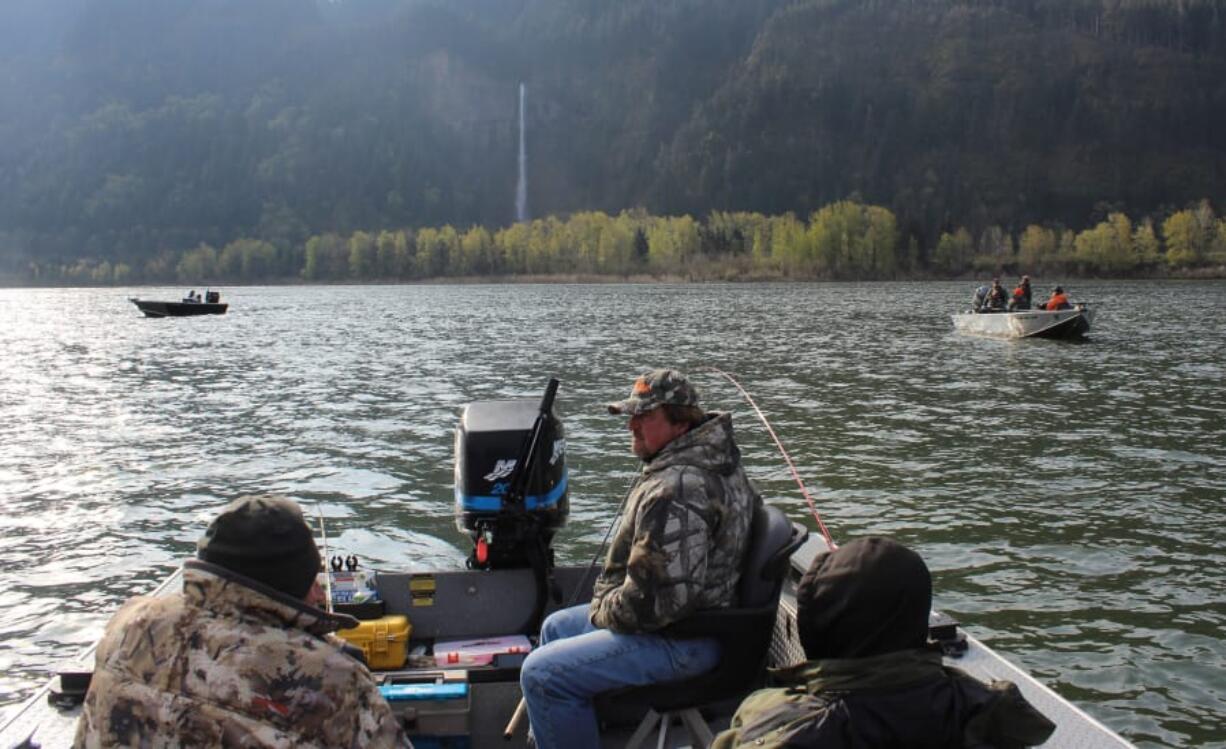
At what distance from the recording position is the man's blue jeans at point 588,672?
4426mm

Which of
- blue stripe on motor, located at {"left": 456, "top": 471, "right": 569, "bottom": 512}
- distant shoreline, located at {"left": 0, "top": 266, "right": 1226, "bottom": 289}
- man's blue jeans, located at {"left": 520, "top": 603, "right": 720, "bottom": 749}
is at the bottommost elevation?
man's blue jeans, located at {"left": 520, "top": 603, "right": 720, "bottom": 749}

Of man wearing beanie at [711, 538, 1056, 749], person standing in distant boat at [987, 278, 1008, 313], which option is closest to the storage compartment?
man wearing beanie at [711, 538, 1056, 749]

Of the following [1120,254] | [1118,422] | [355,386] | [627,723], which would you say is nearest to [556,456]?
[627,723]

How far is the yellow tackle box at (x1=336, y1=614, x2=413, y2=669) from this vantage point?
5852mm

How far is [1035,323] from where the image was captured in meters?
37.4

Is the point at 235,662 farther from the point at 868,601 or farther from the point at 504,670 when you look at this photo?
the point at 504,670

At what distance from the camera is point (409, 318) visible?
64.5m

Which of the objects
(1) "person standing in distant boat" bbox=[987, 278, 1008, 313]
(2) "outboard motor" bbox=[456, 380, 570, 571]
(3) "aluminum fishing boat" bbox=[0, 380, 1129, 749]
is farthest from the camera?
(1) "person standing in distant boat" bbox=[987, 278, 1008, 313]

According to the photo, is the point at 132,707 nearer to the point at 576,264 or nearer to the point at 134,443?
the point at 134,443

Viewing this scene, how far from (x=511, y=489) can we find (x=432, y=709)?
85.2 inches

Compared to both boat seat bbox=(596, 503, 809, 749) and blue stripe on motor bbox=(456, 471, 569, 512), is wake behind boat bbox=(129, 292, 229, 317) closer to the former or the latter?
blue stripe on motor bbox=(456, 471, 569, 512)

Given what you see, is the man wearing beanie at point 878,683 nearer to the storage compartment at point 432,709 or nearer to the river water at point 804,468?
the storage compartment at point 432,709

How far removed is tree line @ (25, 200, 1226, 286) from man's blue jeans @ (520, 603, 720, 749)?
470 feet

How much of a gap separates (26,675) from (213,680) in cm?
695
